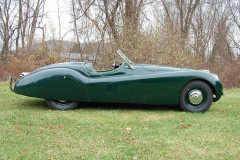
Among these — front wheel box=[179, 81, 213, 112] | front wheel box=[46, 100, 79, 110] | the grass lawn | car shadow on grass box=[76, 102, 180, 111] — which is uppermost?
front wheel box=[179, 81, 213, 112]

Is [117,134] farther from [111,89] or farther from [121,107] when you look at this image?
[121,107]

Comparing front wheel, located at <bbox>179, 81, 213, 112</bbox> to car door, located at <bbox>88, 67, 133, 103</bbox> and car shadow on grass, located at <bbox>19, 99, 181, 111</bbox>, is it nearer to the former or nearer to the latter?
car shadow on grass, located at <bbox>19, 99, 181, 111</bbox>

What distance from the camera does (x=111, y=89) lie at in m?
4.37

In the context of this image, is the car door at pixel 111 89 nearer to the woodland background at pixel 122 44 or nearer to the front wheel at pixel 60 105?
the front wheel at pixel 60 105

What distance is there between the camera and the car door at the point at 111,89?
14.3ft

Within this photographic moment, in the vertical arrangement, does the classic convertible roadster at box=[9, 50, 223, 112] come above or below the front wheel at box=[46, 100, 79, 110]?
above

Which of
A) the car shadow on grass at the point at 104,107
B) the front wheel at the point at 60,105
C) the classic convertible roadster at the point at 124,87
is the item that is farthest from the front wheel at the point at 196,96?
the front wheel at the point at 60,105

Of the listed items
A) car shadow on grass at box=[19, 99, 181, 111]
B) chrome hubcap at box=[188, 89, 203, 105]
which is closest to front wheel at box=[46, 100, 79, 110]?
car shadow on grass at box=[19, 99, 181, 111]

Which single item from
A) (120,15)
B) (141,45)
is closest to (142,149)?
(141,45)

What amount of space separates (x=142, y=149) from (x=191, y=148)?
64 cm

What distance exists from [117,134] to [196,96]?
7.08 ft

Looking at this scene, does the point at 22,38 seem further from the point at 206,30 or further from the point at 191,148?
the point at 191,148

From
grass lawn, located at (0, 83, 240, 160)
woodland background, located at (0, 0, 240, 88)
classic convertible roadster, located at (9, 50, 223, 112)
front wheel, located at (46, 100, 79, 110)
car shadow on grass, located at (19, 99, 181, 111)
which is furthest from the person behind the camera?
woodland background, located at (0, 0, 240, 88)

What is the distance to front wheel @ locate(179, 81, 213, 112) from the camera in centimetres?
443
